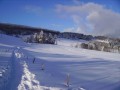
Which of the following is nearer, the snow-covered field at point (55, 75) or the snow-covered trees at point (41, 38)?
the snow-covered field at point (55, 75)

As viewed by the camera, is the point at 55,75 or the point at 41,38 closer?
the point at 55,75

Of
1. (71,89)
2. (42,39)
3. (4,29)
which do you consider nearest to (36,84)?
(71,89)

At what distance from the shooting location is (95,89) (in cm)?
1324

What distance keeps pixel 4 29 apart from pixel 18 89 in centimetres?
13698

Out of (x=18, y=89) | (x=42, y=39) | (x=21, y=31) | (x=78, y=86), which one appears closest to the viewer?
(x=18, y=89)

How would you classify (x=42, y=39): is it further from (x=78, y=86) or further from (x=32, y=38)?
(x=78, y=86)

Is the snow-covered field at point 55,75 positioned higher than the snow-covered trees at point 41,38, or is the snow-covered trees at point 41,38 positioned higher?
the snow-covered trees at point 41,38

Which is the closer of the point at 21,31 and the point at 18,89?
the point at 18,89

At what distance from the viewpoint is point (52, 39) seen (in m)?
114

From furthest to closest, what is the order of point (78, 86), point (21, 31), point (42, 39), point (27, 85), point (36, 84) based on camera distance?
point (21, 31), point (42, 39), point (78, 86), point (36, 84), point (27, 85)

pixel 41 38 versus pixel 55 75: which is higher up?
pixel 41 38

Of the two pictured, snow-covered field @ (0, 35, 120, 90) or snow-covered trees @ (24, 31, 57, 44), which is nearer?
snow-covered field @ (0, 35, 120, 90)

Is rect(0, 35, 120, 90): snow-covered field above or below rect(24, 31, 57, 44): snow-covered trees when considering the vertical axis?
below

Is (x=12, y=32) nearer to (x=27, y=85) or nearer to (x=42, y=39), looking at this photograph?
(x=42, y=39)
